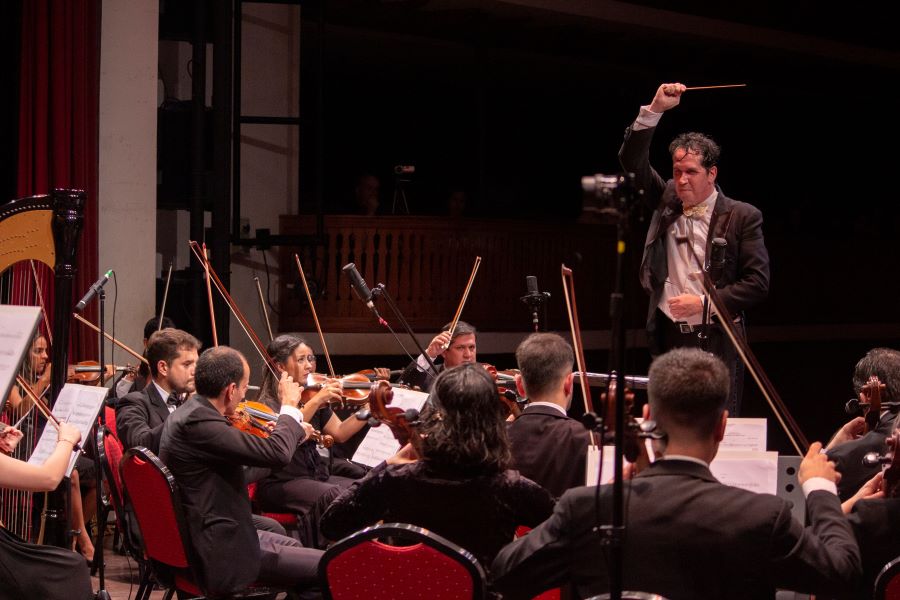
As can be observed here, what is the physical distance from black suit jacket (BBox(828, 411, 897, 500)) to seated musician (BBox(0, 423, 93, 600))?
207 cm

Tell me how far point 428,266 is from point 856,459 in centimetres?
625

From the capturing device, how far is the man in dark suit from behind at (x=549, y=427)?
2.80 metres

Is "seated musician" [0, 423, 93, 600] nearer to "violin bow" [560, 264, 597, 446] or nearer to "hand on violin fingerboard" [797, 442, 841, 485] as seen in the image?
"violin bow" [560, 264, 597, 446]

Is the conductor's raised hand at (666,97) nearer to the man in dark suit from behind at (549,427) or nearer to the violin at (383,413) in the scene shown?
the man in dark suit from behind at (549,427)

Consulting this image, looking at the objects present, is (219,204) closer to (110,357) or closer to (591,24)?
(110,357)

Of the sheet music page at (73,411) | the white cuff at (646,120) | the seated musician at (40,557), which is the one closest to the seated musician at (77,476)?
the sheet music page at (73,411)

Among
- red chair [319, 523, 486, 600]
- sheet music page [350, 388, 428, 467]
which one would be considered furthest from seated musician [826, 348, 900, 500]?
sheet music page [350, 388, 428, 467]

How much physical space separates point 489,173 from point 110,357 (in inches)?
303

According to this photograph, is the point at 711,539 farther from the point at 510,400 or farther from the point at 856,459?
the point at 510,400

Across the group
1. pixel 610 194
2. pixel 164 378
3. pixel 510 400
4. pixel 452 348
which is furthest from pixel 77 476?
pixel 610 194

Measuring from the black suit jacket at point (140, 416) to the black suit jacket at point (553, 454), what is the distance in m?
1.48

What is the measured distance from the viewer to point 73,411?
335 cm

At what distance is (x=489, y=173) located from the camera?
13.3m

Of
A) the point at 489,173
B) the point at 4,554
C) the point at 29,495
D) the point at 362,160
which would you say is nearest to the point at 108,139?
the point at 29,495
